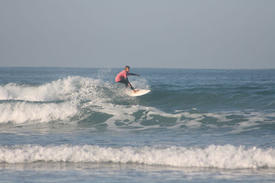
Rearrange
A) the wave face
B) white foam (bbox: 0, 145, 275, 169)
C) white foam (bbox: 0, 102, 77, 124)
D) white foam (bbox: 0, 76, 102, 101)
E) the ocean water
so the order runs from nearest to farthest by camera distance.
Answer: the ocean water < white foam (bbox: 0, 145, 275, 169) < the wave face < white foam (bbox: 0, 102, 77, 124) < white foam (bbox: 0, 76, 102, 101)

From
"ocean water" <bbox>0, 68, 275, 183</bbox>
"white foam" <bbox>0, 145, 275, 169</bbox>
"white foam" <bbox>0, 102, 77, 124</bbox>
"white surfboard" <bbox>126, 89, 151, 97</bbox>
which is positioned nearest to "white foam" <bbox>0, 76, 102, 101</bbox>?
"ocean water" <bbox>0, 68, 275, 183</bbox>

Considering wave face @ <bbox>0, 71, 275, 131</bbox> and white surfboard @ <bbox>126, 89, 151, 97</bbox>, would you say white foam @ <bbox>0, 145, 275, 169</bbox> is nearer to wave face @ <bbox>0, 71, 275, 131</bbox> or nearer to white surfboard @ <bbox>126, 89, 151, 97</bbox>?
wave face @ <bbox>0, 71, 275, 131</bbox>

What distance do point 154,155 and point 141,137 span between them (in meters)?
2.76

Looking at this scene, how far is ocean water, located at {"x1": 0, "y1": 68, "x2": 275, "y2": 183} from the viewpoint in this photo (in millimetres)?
8727

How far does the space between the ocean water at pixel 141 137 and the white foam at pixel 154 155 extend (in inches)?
0.9

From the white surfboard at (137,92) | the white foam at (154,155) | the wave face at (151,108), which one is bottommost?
the white foam at (154,155)

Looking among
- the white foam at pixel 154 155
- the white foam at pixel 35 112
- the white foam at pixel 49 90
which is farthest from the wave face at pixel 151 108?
the white foam at pixel 154 155

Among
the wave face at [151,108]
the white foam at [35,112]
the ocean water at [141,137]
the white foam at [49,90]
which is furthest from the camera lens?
the white foam at [49,90]

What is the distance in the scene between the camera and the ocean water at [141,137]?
873cm

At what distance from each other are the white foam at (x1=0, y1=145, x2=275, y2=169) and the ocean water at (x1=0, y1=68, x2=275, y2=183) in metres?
0.02

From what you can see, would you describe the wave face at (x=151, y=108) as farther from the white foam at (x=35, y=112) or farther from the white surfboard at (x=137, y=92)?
the white surfboard at (x=137, y=92)

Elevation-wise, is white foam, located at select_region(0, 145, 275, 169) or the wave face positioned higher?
the wave face

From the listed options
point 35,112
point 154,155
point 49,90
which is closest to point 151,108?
point 35,112

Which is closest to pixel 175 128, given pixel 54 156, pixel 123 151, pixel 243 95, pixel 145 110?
pixel 145 110
